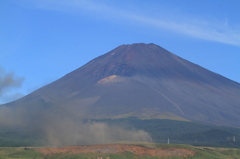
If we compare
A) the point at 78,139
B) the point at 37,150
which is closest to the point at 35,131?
the point at 78,139

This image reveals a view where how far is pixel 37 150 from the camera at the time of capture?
94.2 meters

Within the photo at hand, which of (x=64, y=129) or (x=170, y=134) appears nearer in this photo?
(x=64, y=129)

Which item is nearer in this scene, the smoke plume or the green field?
the smoke plume

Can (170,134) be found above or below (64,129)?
below

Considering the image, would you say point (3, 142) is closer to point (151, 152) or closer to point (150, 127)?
point (151, 152)

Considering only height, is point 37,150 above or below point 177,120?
below

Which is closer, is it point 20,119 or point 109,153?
point 109,153

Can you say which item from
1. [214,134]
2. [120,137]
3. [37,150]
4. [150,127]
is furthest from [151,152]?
[150,127]

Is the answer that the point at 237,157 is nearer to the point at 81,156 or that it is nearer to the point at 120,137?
the point at 81,156

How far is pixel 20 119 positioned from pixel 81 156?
7707cm

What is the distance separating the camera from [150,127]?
183375 millimetres

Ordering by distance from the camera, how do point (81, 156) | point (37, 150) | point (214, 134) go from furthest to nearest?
point (214, 134) → point (37, 150) → point (81, 156)

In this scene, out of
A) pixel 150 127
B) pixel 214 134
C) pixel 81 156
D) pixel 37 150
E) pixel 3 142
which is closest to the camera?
pixel 81 156

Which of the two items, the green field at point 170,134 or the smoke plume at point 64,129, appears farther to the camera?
the green field at point 170,134
